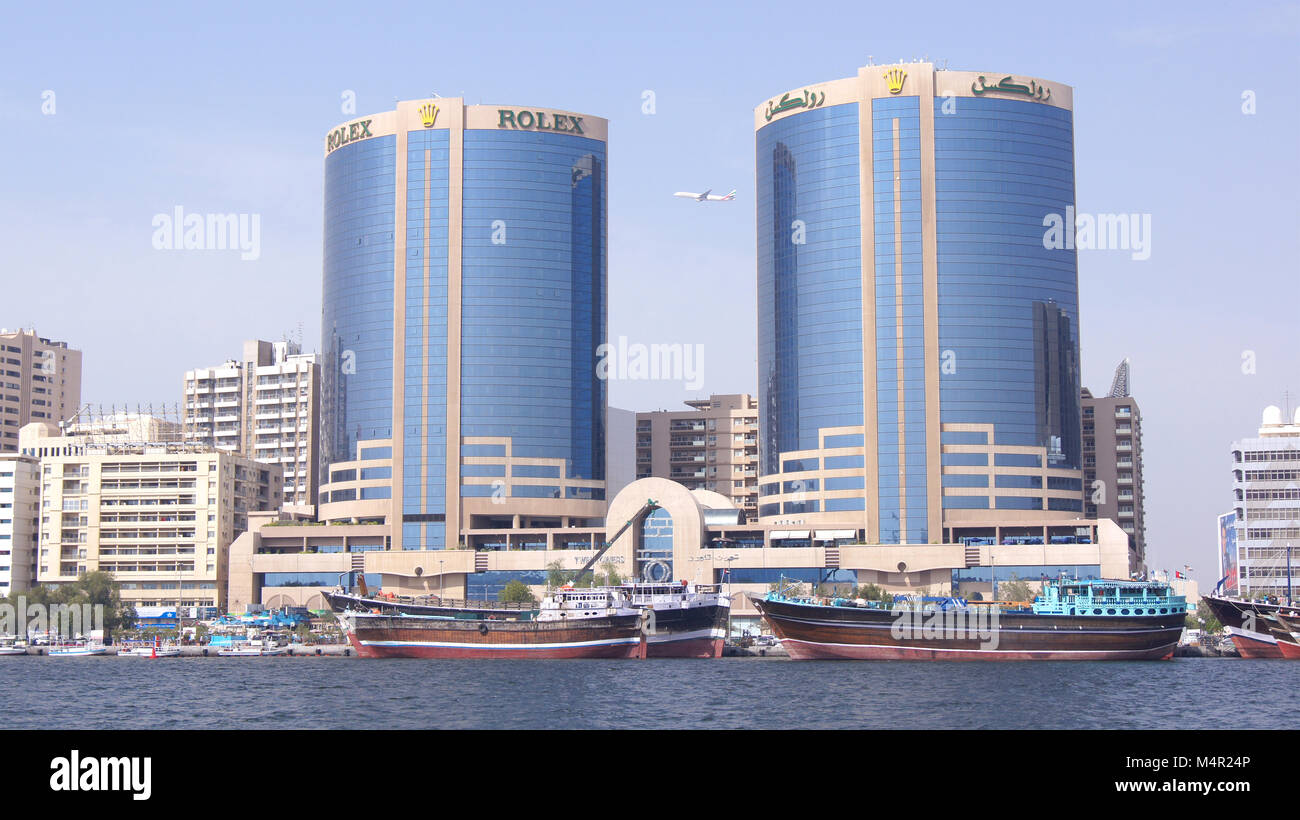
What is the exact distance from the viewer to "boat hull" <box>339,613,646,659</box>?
163 m

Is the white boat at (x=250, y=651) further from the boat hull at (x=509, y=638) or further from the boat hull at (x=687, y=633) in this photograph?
the boat hull at (x=687, y=633)

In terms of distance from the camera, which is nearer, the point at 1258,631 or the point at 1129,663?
the point at 1129,663

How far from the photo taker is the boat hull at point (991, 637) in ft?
506

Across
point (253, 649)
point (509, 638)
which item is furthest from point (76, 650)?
point (509, 638)

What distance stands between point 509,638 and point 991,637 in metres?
52.8

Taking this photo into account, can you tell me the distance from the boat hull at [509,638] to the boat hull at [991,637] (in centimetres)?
2168

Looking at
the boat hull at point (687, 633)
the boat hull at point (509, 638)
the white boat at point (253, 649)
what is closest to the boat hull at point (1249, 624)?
the boat hull at point (687, 633)
